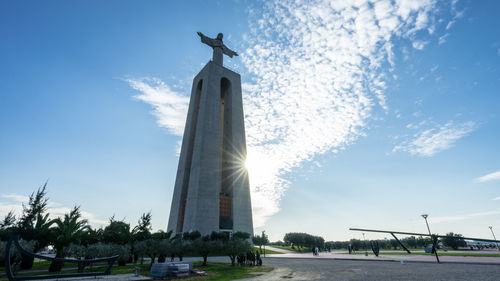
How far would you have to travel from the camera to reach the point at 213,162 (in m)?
46.7

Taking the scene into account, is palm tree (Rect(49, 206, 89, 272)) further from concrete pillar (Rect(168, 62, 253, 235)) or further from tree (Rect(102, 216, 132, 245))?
concrete pillar (Rect(168, 62, 253, 235))

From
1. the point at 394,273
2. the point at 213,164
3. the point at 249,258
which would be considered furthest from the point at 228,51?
the point at 394,273

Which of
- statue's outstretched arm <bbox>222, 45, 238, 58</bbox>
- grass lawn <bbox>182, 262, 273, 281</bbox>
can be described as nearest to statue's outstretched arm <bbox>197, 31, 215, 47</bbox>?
statue's outstretched arm <bbox>222, 45, 238, 58</bbox>

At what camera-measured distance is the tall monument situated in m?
43.2

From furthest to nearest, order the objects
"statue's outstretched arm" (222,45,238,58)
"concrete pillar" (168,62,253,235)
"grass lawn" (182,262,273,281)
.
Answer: "statue's outstretched arm" (222,45,238,58)
"concrete pillar" (168,62,253,235)
"grass lawn" (182,262,273,281)

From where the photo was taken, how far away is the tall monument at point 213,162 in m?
43.2

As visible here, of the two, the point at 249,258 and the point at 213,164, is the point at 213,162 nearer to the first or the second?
the point at 213,164

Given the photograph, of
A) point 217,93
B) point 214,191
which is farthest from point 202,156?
point 217,93

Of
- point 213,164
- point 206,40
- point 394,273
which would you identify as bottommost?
point 394,273

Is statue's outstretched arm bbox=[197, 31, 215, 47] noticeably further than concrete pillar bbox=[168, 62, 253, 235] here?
Yes

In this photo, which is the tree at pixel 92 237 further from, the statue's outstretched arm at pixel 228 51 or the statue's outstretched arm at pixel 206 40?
the statue's outstretched arm at pixel 228 51

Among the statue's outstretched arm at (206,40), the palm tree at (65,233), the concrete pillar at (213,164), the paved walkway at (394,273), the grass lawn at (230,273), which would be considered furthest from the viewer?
the statue's outstretched arm at (206,40)

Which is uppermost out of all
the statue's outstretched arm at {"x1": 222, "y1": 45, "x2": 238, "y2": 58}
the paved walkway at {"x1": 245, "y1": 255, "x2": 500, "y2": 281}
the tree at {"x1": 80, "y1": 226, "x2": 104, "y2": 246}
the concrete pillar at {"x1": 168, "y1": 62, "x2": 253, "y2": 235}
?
the statue's outstretched arm at {"x1": 222, "y1": 45, "x2": 238, "y2": 58}

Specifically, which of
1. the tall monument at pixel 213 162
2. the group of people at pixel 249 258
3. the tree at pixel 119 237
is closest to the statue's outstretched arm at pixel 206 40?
the tall monument at pixel 213 162
